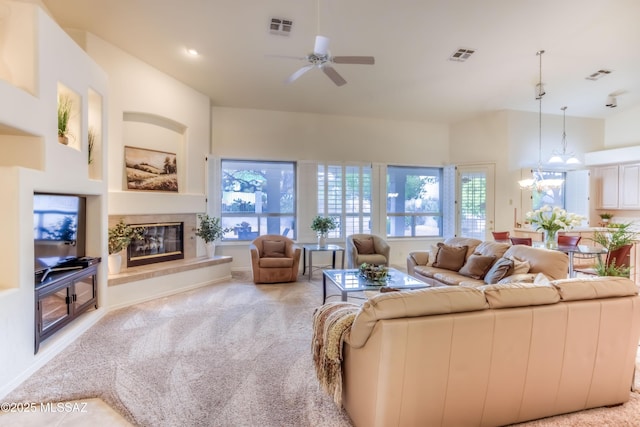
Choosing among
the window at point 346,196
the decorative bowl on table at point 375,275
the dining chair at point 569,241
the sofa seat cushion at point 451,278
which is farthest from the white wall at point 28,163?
the dining chair at point 569,241

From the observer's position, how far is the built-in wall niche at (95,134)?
154 inches

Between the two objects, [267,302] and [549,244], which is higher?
[549,244]

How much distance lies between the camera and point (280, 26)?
13.2 feet

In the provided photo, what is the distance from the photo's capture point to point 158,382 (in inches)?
97.0

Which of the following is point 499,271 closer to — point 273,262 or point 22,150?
point 273,262

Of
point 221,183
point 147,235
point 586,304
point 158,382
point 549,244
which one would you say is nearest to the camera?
point 586,304

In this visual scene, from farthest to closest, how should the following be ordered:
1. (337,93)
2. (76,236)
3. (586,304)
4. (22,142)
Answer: (337,93) → (76,236) → (22,142) → (586,304)

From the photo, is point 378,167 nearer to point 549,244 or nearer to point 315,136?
point 315,136

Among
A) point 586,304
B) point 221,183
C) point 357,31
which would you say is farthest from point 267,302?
point 357,31

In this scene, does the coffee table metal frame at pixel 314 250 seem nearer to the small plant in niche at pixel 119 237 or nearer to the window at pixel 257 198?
the window at pixel 257 198

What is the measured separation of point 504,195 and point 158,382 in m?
6.98

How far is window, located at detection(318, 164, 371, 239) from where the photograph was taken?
272 inches

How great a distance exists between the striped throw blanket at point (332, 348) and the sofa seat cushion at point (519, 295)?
81 cm

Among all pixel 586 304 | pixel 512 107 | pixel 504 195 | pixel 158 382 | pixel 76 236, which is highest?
pixel 512 107
